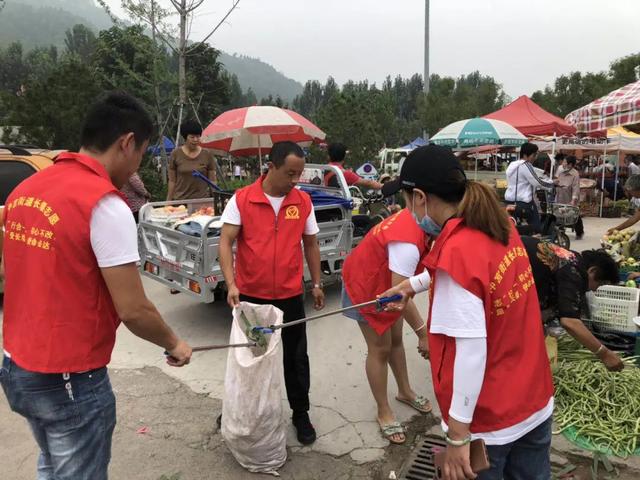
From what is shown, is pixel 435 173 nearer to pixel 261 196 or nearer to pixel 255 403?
pixel 261 196

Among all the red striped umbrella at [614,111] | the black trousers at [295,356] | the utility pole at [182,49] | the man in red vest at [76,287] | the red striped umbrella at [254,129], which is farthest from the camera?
the utility pole at [182,49]

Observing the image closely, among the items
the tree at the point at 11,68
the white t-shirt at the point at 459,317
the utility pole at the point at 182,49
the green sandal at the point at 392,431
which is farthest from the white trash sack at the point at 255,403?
A: the tree at the point at 11,68

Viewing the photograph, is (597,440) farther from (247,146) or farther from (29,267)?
(247,146)

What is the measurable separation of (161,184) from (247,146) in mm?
3549

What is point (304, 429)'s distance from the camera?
3229 millimetres

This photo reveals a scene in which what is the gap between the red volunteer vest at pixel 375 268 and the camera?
114 inches

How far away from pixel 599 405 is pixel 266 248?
2.40 meters

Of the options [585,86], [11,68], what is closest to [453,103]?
[585,86]

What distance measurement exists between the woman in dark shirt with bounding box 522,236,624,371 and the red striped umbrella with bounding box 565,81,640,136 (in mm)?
3075

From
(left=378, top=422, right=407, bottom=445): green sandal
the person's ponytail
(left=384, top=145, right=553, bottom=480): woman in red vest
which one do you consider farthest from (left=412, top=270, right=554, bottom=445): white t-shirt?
(left=378, top=422, right=407, bottom=445): green sandal

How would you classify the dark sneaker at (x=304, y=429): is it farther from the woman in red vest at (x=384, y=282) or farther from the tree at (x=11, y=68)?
the tree at (x=11, y=68)

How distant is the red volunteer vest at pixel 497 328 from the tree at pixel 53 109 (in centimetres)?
1091

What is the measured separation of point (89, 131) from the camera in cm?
179

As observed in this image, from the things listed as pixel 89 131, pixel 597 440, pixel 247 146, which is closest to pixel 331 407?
pixel 597 440
